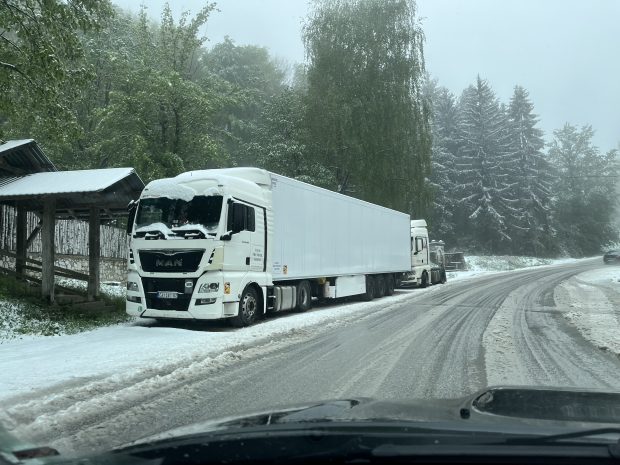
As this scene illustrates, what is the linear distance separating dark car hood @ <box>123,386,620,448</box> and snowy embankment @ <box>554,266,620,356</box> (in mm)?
6627

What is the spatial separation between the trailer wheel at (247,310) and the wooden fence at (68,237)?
519 cm

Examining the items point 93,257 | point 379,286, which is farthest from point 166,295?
point 379,286

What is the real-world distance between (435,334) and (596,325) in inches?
154

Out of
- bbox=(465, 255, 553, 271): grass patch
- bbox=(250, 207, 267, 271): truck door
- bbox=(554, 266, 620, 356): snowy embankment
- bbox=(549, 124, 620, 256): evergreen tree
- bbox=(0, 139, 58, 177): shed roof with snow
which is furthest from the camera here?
bbox=(549, 124, 620, 256): evergreen tree

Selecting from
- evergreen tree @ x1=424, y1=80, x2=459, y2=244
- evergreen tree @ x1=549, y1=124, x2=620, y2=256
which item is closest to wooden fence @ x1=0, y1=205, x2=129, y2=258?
evergreen tree @ x1=424, y1=80, x2=459, y2=244

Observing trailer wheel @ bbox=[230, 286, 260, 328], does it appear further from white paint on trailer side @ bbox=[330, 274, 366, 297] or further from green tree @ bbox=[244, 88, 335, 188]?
green tree @ bbox=[244, 88, 335, 188]

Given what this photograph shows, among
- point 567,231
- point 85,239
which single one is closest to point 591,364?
point 85,239

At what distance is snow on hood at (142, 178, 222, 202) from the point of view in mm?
11983

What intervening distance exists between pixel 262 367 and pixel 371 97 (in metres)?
24.6

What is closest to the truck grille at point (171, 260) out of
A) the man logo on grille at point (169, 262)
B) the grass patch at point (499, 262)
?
the man logo on grille at point (169, 262)

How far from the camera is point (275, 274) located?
14.0 m

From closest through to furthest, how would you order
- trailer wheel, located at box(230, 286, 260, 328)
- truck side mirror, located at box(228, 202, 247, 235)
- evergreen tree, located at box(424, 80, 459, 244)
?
1. truck side mirror, located at box(228, 202, 247, 235)
2. trailer wheel, located at box(230, 286, 260, 328)
3. evergreen tree, located at box(424, 80, 459, 244)

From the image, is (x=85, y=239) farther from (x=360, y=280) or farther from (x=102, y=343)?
(x=102, y=343)

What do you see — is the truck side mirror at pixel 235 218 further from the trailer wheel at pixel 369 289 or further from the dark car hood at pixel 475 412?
the trailer wheel at pixel 369 289
